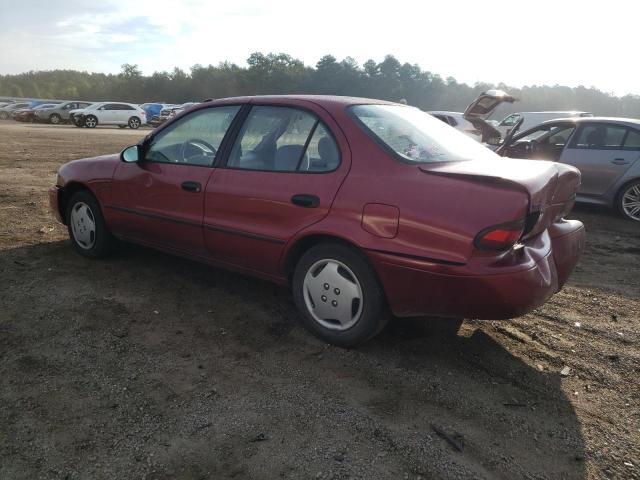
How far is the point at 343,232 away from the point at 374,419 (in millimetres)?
1047

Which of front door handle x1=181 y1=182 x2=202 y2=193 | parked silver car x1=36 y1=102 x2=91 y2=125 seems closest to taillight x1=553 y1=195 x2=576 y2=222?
front door handle x1=181 y1=182 x2=202 y2=193

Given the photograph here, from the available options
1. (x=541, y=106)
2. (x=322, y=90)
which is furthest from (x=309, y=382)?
(x=541, y=106)

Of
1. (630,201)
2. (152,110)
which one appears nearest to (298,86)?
(152,110)

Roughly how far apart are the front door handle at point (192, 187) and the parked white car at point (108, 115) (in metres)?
28.8

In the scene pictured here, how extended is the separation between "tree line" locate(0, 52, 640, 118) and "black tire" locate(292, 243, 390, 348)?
2763 inches

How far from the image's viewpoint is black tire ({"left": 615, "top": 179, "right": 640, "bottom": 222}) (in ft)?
23.6

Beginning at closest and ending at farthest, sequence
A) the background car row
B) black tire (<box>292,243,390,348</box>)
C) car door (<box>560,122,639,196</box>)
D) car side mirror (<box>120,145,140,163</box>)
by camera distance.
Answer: black tire (<box>292,243,390,348</box>) < car side mirror (<box>120,145,140,163</box>) < car door (<box>560,122,639,196</box>) < the background car row

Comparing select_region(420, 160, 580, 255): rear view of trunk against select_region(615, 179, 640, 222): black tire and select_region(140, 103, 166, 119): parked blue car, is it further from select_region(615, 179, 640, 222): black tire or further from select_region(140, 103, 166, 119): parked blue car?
select_region(140, 103, 166, 119): parked blue car

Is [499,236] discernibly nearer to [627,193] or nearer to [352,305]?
[352,305]

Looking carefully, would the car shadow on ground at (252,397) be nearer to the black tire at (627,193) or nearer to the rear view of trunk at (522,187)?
the rear view of trunk at (522,187)

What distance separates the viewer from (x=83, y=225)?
186 inches

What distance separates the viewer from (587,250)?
5699 mm

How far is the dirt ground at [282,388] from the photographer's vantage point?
2.22 meters

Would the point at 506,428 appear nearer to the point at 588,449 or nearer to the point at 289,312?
the point at 588,449
